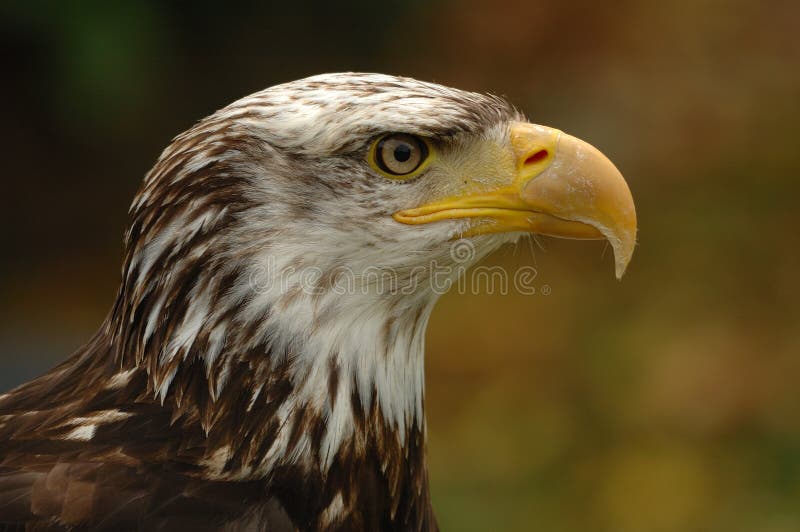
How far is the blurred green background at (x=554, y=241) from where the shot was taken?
20.3 ft

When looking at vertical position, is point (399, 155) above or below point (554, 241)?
above

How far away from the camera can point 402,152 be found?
2.57m

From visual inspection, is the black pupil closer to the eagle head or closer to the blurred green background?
the eagle head

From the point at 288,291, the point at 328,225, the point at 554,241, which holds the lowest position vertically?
the point at 554,241

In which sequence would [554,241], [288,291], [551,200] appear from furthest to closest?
[554,241], [551,200], [288,291]

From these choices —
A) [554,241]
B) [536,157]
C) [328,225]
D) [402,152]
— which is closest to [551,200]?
[536,157]

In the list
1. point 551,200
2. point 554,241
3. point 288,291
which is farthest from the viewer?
point 554,241

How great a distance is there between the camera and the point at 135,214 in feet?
8.66

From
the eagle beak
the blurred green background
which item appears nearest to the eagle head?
the eagle beak

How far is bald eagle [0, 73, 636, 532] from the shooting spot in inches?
97.9

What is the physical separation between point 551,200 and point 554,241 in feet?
19.1

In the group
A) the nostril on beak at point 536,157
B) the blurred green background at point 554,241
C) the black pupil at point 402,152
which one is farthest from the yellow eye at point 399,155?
the blurred green background at point 554,241

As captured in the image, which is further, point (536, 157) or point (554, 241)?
point (554, 241)

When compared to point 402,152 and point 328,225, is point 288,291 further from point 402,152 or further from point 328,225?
point 402,152
